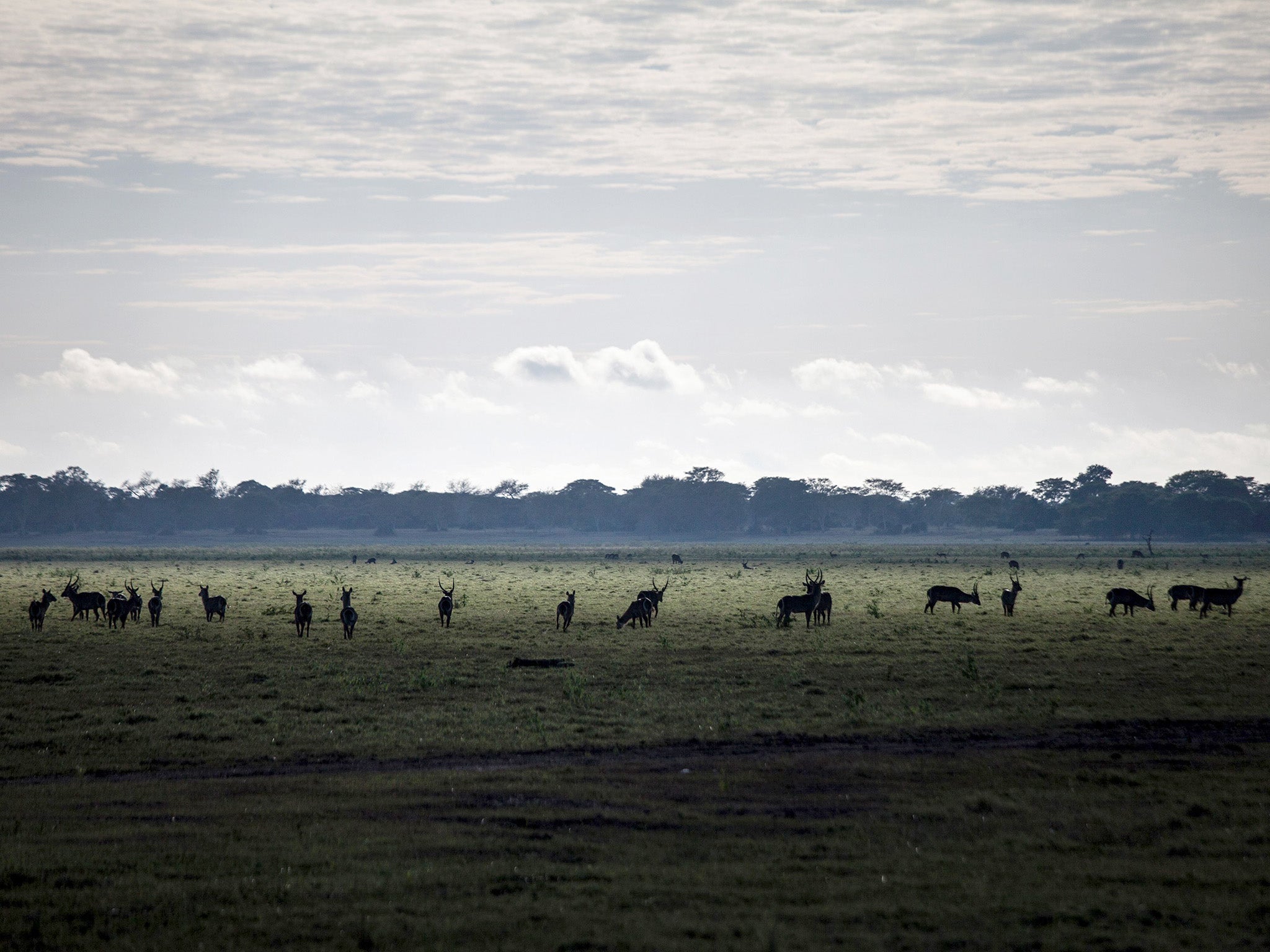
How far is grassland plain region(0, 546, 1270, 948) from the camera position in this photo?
9.34 m

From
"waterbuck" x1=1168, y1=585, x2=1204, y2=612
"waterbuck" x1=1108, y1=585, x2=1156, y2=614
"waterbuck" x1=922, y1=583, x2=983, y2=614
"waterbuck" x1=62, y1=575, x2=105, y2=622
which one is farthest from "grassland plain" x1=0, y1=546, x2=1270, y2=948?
"waterbuck" x1=1168, y1=585, x2=1204, y2=612

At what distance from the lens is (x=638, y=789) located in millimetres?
13641

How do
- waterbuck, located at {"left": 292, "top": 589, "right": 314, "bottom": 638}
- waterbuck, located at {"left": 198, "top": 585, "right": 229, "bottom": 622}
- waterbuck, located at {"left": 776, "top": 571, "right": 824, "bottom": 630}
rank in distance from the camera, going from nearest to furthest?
waterbuck, located at {"left": 292, "top": 589, "right": 314, "bottom": 638}, waterbuck, located at {"left": 776, "top": 571, "right": 824, "bottom": 630}, waterbuck, located at {"left": 198, "top": 585, "right": 229, "bottom": 622}

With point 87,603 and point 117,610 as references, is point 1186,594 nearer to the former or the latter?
point 117,610

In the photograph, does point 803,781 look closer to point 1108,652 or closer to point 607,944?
point 607,944

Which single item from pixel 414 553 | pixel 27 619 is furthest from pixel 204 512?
pixel 27 619

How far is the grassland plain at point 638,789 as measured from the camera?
934 cm

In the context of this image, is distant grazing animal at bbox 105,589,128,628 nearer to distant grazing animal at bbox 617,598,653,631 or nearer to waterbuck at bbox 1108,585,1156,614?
distant grazing animal at bbox 617,598,653,631

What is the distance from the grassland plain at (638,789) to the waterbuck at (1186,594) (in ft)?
21.2

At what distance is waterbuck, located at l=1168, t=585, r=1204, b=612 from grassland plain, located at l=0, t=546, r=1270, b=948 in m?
6.47

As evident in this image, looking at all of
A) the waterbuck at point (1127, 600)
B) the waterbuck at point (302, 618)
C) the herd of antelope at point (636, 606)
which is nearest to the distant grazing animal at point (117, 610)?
the herd of antelope at point (636, 606)

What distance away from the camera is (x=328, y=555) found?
102 meters

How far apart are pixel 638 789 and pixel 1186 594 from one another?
29150 millimetres

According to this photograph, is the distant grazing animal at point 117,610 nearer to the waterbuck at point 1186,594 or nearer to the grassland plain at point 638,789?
the grassland plain at point 638,789
